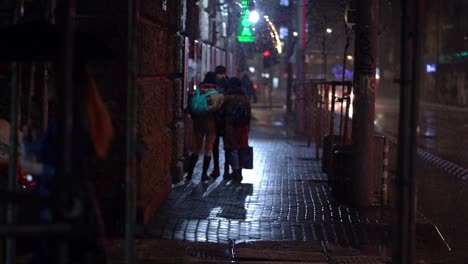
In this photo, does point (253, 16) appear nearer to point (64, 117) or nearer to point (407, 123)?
point (407, 123)

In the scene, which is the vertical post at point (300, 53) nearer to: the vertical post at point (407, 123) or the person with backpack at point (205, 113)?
the person with backpack at point (205, 113)

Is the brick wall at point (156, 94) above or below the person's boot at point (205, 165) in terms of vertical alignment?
above

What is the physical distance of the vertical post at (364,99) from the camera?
11.6 metres

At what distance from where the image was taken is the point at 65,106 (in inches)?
178

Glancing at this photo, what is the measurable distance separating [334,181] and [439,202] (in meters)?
1.96

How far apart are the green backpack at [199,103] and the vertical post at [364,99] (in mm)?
3024

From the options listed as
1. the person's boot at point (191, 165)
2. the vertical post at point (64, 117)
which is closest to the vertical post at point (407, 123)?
the vertical post at point (64, 117)

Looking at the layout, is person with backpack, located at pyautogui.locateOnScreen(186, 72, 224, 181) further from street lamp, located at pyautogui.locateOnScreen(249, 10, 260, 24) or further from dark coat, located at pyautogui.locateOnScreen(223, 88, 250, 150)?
street lamp, located at pyautogui.locateOnScreen(249, 10, 260, 24)

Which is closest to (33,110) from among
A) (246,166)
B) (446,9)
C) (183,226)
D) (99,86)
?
(99,86)

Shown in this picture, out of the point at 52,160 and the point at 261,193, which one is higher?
the point at 52,160

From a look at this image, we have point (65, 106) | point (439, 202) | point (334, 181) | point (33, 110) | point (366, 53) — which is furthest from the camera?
point (439, 202)

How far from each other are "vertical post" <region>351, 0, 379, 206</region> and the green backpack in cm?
302

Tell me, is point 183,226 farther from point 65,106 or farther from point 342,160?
point 65,106

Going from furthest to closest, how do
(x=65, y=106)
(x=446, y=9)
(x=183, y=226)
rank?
(x=446, y=9), (x=183, y=226), (x=65, y=106)
